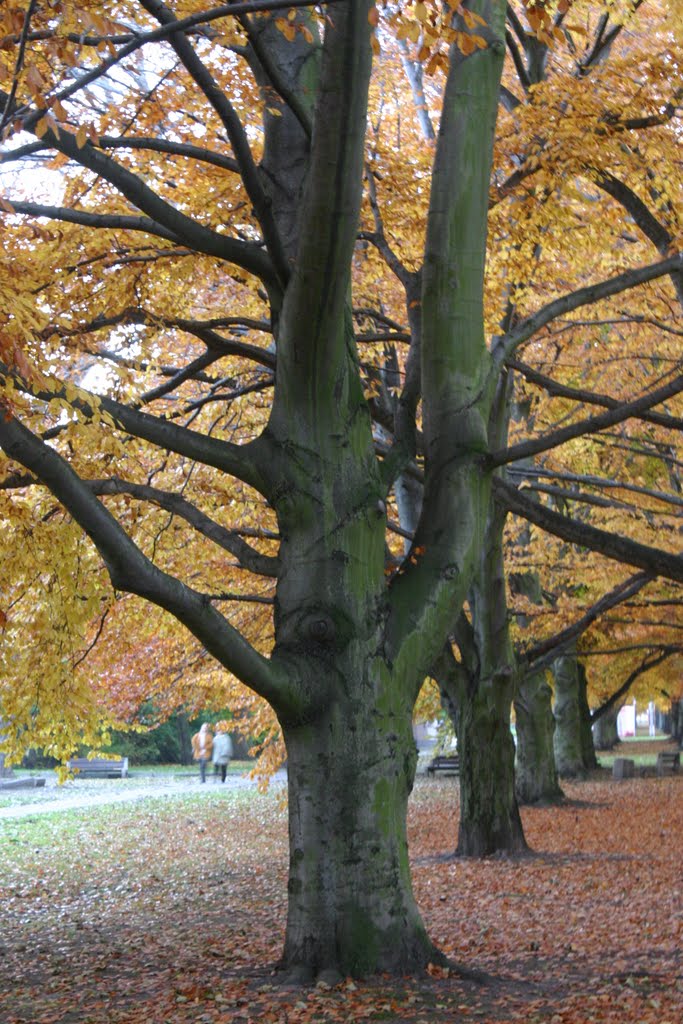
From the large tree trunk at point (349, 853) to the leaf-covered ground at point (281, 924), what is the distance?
22 centimetres

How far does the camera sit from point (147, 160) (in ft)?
32.0

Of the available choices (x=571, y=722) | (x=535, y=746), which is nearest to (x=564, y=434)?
(x=535, y=746)

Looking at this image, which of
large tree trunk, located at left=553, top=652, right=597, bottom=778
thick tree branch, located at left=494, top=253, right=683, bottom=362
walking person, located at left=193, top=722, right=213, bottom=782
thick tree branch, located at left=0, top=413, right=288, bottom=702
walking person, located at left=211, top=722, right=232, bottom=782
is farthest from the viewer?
walking person, located at left=193, top=722, right=213, bottom=782

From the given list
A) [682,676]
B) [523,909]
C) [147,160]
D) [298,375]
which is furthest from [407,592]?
[682,676]

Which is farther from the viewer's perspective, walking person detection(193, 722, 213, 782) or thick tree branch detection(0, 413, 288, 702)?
walking person detection(193, 722, 213, 782)

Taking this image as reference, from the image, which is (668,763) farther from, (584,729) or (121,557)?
(121,557)

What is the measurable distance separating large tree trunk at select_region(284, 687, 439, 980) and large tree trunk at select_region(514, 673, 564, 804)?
13884 millimetres

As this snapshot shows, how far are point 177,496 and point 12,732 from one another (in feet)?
12.2

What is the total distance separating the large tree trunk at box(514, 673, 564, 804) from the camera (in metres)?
20.0

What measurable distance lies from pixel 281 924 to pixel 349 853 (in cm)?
374

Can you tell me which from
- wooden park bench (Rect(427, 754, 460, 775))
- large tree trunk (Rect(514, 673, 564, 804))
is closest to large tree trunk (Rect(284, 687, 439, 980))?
large tree trunk (Rect(514, 673, 564, 804))

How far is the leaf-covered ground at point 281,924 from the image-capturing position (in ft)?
19.2

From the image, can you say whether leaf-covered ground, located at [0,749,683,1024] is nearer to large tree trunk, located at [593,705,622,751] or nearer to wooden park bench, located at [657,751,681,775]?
wooden park bench, located at [657,751,681,775]

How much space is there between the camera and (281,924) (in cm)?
944
